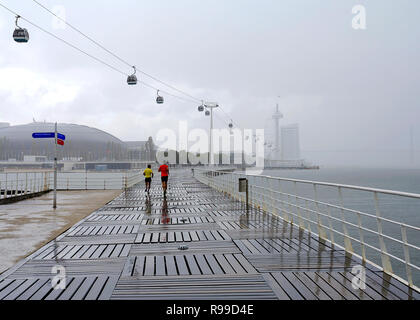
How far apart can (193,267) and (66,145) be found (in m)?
147

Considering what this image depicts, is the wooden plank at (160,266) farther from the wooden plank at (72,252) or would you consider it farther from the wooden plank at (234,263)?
the wooden plank at (72,252)

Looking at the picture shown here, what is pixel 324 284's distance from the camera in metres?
4.25

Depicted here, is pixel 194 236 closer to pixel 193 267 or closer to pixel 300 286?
pixel 193 267

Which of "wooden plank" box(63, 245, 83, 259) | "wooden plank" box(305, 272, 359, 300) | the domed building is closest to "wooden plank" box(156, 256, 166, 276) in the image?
"wooden plank" box(63, 245, 83, 259)

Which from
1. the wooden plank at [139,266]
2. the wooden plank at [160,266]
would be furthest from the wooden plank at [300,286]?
the wooden plank at [139,266]

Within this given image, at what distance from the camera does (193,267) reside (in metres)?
5.05

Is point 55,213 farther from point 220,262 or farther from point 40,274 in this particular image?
point 220,262

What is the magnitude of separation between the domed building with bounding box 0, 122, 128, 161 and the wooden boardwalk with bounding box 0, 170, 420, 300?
136444 millimetres

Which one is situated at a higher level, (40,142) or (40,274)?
(40,142)

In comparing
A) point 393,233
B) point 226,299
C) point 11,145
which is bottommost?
point 393,233

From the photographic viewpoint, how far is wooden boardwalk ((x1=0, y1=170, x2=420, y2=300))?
13.3 feet

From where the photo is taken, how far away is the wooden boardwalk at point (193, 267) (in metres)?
4.04
